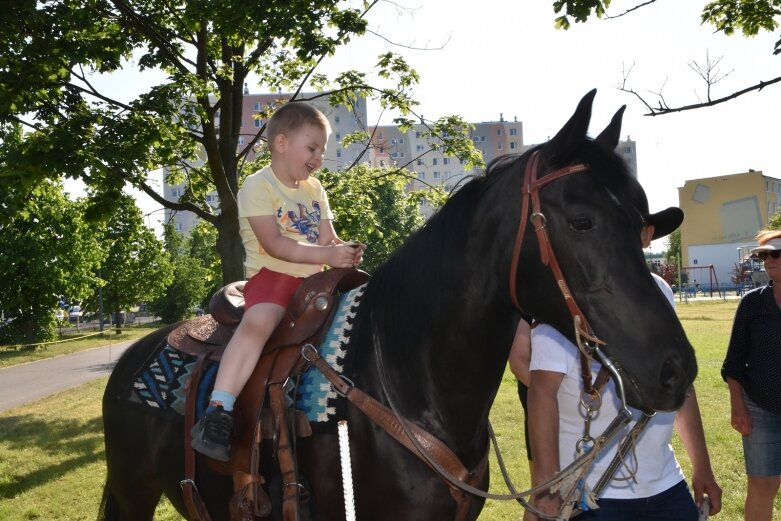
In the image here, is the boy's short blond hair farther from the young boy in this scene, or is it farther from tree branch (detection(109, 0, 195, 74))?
tree branch (detection(109, 0, 195, 74))

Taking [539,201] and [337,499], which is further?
[337,499]

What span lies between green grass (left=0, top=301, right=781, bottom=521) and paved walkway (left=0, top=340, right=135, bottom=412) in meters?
1.61

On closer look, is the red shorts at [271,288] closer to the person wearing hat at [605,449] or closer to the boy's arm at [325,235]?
the boy's arm at [325,235]

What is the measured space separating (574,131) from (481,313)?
725mm

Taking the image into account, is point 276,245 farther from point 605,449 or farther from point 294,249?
point 605,449

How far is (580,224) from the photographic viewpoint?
1991 mm

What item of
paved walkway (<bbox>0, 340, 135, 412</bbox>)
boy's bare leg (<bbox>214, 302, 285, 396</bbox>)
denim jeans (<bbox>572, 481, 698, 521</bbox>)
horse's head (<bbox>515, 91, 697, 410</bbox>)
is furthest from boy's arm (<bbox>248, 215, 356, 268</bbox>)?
paved walkway (<bbox>0, 340, 135, 412</bbox>)

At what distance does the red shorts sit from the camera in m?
2.76

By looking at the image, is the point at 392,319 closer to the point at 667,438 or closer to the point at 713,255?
the point at 667,438

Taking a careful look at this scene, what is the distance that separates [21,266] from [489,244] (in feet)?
101

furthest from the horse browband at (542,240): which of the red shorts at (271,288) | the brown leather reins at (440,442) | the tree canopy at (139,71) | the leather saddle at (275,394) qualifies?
the tree canopy at (139,71)

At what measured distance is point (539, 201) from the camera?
6.84 ft

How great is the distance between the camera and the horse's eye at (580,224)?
1981mm

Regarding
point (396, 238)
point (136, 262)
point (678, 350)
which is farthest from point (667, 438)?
point (136, 262)
